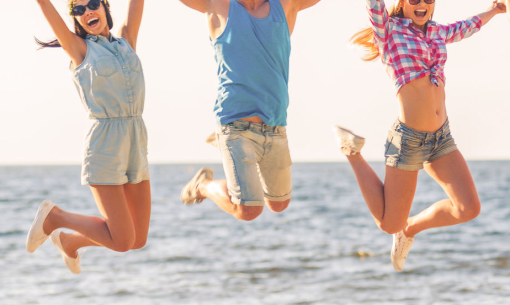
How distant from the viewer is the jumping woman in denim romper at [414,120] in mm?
5230

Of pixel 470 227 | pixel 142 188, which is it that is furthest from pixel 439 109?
pixel 470 227

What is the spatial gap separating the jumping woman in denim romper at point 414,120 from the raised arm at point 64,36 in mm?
2476

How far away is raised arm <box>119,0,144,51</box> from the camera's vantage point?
555 cm

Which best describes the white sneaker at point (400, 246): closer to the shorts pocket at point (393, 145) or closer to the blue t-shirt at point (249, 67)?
the shorts pocket at point (393, 145)

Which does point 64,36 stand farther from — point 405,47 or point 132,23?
point 405,47

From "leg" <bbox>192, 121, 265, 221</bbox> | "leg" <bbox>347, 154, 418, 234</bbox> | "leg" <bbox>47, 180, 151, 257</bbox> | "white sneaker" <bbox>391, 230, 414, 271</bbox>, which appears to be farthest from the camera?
"white sneaker" <bbox>391, 230, 414, 271</bbox>

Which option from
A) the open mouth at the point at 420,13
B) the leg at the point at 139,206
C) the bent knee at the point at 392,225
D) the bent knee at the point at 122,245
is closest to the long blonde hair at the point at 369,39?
the open mouth at the point at 420,13

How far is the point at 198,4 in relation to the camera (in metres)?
5.13

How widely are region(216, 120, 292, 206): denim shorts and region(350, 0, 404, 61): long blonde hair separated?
1.08 m

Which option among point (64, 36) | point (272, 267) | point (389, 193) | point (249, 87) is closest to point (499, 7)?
point (389, 193)

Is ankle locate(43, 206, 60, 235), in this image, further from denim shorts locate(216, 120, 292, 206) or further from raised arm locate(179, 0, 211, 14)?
raised arm locate(179, 0, 211, 14)

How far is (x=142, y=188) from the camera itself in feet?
18.3

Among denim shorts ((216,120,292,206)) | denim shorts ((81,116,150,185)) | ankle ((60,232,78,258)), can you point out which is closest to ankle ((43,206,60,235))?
ankle ((60,232,78,258))

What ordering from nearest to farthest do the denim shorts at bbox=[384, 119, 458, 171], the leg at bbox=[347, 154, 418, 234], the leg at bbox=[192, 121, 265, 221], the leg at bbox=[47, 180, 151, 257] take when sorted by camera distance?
the leg at bbox=[192, 121, 265, 221]
the denim shorts at bbox=[384, 119, 458, 171]
the leg at bbox=[347, 154, 418, 234]
the leg at bbox=[47, 180, 151, 257]
